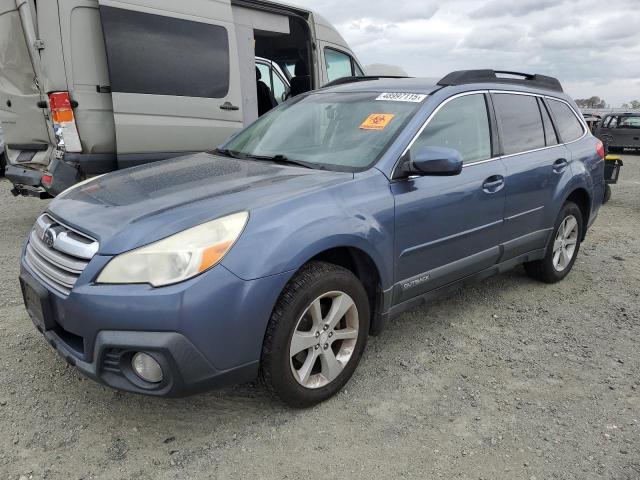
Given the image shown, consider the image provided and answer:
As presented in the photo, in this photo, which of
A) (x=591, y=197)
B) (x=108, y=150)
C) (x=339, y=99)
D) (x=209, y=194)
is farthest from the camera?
(x=108, y=150)

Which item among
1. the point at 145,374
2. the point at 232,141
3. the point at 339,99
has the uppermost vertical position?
the point at 339,99

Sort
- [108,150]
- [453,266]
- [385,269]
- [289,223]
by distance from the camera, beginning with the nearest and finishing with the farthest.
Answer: [289,223], [385,269], [453,266], [108,150]

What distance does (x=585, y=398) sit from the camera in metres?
2.83

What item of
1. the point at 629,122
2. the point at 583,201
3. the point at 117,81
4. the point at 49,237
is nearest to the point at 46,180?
the point at 117,81

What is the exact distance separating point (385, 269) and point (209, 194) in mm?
975

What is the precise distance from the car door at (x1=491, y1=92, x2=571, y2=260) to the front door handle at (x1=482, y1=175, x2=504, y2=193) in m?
0.10

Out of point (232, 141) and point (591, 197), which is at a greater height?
point (232, 141)

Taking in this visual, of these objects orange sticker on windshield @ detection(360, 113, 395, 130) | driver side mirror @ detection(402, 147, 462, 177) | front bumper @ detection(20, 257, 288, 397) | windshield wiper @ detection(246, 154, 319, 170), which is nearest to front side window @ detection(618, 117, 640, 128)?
orange sticker on windshield @ detection(360, 113, 395, 130)

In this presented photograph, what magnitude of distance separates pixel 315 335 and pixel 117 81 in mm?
3658

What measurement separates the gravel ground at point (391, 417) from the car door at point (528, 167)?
68 centimetres

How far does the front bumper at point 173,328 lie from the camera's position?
209cm

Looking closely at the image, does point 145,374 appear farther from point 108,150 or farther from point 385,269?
point 108,150

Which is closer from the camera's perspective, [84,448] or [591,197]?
[84,448]

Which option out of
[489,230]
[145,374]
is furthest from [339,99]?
[145,374]
